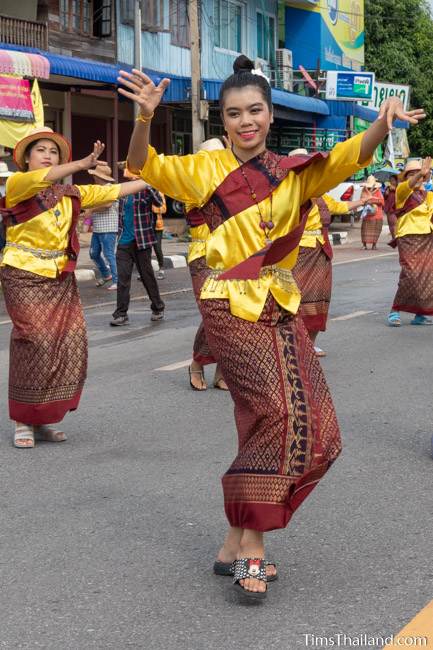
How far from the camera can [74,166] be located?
6.07 metres

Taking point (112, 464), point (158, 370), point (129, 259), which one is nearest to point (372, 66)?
point (129, 259)

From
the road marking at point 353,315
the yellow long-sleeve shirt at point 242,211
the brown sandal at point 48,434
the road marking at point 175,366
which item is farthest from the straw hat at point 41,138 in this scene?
→ the road marking at point 353,315

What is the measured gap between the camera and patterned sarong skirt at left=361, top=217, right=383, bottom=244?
2711 cm

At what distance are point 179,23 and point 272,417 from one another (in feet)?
90.1

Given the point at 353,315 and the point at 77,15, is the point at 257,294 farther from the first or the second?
the point at 77,15

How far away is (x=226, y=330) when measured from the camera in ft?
14.0

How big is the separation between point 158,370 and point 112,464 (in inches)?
129

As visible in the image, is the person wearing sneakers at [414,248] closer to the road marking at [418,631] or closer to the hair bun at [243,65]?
the hair bun at [243,65]

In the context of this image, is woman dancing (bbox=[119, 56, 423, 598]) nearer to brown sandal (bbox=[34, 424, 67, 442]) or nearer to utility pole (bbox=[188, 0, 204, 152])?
brown sandal (bbox=[34, 424, 67, 442])

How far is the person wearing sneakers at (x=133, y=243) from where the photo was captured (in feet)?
41.6

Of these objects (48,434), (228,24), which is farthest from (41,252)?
(228,24)

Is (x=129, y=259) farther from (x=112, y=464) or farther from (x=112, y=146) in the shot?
(x=112, y=146)

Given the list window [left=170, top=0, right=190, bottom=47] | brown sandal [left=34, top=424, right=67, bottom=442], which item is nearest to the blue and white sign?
window [left=170, top=0, right=190, bottom=47]

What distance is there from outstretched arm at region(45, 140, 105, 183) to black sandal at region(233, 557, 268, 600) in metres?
2.61
